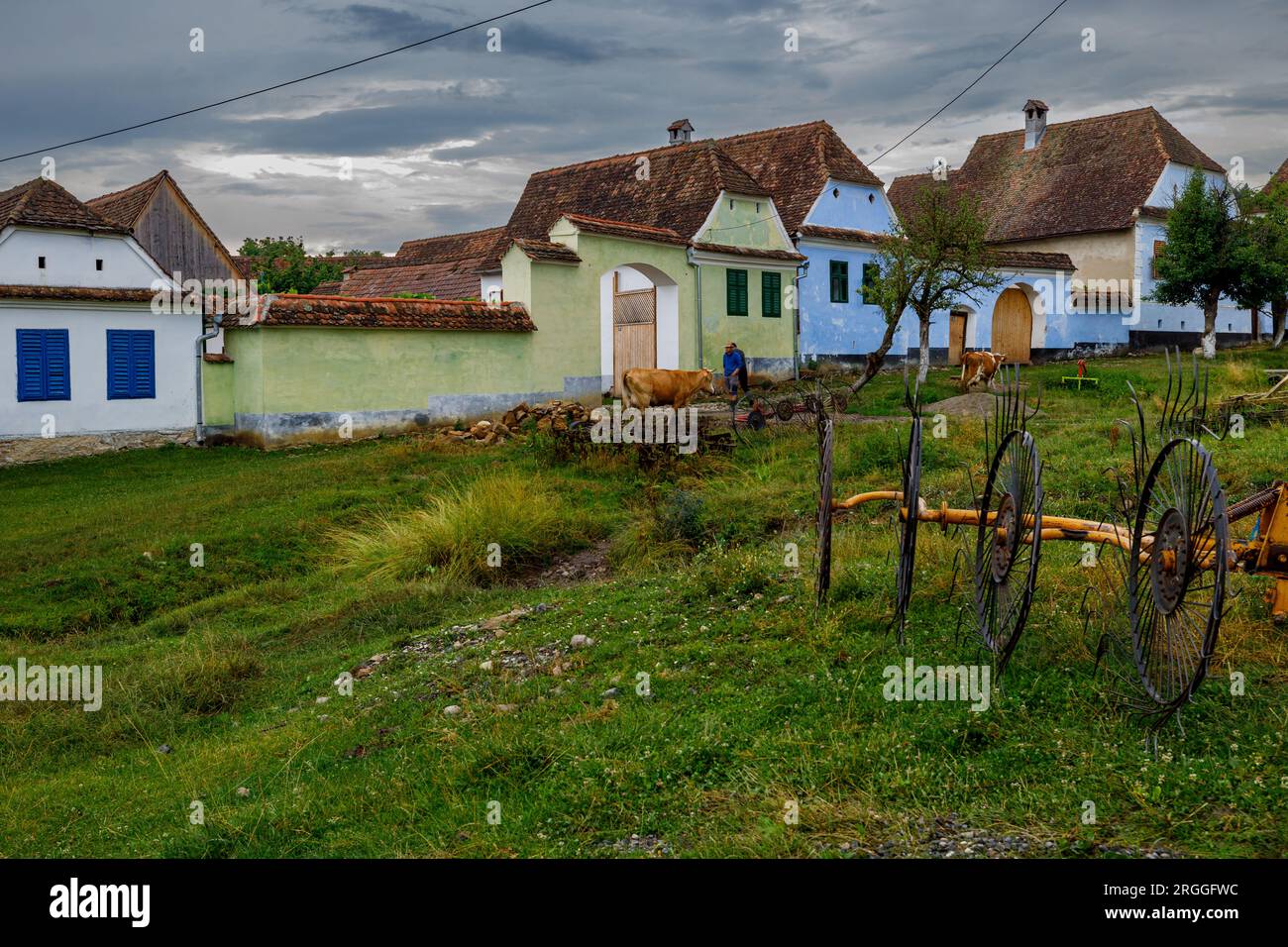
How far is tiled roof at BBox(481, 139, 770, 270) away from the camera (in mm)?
27625

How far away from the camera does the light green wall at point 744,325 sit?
27.1 metres

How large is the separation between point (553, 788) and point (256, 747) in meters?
2.59

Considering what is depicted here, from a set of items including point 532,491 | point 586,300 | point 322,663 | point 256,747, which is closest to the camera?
point 256,747

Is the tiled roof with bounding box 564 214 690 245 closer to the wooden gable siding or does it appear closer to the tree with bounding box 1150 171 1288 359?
the tree with bounding box 1150 171 1288 359

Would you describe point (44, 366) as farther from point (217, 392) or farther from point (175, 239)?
point (175, 239)

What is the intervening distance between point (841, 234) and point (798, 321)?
2.82m

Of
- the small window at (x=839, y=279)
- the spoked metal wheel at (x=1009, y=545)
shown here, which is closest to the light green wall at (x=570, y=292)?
the small window at (x=839, y=279)

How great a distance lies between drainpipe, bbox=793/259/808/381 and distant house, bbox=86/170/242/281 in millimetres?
18158

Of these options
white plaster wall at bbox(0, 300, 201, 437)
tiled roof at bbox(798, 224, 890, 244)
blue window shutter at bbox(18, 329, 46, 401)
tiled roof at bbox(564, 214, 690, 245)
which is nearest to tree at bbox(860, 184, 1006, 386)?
tiled roof at bbox(798, 224, 890, 244)

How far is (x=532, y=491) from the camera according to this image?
1407 cm

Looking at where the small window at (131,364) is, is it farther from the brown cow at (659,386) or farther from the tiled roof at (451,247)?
the tiled roof at (451,247)

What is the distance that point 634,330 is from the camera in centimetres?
2712

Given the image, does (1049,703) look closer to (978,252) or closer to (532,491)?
(532,491)
